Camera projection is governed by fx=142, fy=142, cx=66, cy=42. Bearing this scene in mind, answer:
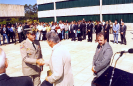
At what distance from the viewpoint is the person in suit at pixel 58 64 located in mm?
2617

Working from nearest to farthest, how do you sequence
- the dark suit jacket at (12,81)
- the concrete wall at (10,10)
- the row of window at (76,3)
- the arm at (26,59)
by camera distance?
the dark suit jacket at (12,81) → the arm at (26,59) → the concrete wall at (10,10) → the row of window at (76,3)

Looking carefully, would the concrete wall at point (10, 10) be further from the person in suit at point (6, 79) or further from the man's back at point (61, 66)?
the person in suit at point (6, 79)

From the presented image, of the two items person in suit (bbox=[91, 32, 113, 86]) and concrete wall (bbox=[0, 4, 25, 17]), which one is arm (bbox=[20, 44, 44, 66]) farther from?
concrete wall (bbox=[0, 4, 25, 17])

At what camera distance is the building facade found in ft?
74.5

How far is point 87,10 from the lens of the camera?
26.6 metres

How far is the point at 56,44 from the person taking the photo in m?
2.77

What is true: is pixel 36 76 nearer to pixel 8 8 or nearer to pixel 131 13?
pixel 8 8

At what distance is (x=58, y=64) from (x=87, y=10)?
25.1 metres

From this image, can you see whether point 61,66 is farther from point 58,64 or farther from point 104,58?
point 104,58

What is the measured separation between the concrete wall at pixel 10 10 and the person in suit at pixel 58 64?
19844 mm

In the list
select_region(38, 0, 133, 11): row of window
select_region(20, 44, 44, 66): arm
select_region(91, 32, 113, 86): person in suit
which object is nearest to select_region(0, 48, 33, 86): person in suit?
select_region(20, 44, 44, 66): arm

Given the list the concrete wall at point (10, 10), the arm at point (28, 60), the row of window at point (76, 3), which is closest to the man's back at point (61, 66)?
the arm at point (28, 60)

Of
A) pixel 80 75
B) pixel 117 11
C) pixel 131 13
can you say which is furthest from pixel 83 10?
pixel 80 75

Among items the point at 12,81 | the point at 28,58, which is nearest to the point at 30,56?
the point at 28,58
